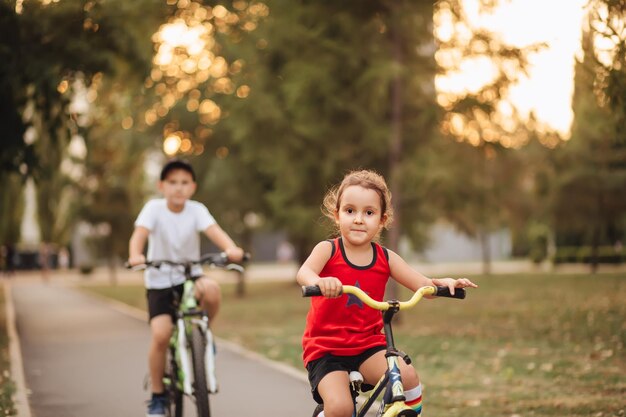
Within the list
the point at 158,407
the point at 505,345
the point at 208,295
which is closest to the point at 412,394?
the point at 208,295

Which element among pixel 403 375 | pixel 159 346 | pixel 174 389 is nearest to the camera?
pixel 403 375

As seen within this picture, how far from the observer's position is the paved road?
7.78 metres

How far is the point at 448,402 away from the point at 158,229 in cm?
304

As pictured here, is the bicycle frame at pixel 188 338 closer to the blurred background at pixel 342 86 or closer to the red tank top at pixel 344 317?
the red tank top at pixel 344 317

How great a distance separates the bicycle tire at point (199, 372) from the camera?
18.5 feet

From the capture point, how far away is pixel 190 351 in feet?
20.0

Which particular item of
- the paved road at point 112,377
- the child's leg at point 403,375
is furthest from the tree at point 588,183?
the child's leg at point 403,375

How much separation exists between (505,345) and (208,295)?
22.3 ft

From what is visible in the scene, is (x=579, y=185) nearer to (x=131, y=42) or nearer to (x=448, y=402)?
(x=131, y=42)

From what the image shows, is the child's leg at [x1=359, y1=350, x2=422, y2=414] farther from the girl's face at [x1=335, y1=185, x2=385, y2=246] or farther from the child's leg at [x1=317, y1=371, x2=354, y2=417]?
the girl's face at [x1=335, y1=185, x2=385, y2=246]

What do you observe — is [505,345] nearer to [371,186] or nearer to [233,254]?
[233,254]

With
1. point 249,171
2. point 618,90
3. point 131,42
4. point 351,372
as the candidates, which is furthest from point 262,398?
point 249,171

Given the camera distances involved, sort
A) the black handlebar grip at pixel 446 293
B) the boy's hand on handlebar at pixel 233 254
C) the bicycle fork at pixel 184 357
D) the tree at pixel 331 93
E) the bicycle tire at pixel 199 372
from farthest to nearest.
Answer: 1. the tree at pixel 331 93
2. the boy's hand on handlebar at pixel 233 254
3. the bicycle fork at pixel 184 357
4. the bicycle tire at pixel 199 372
5. the black handlebar grip at pixel 446 293

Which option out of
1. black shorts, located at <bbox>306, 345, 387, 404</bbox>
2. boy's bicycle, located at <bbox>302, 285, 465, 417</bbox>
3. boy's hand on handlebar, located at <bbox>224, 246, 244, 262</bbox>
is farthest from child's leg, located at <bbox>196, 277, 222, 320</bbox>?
boy's bicycle, located at <bbox>302, 285, 465, 417</bbox>
